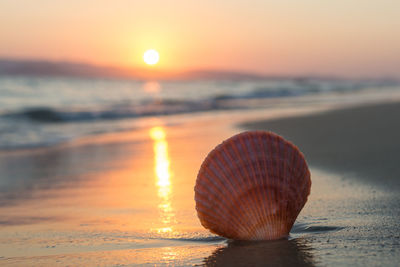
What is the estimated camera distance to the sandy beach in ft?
9.41

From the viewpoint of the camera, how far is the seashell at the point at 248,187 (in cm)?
300

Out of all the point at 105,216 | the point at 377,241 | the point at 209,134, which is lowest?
the point at 377,241

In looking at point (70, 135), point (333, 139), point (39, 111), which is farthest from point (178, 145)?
point (39, 111)

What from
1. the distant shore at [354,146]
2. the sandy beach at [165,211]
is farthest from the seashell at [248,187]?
the distant shore at [354,146]

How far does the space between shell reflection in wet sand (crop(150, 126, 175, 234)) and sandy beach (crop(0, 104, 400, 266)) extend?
0.04ft

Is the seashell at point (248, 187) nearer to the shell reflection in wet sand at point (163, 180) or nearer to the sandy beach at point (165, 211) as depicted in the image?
the sandy beach at point (165, 211)

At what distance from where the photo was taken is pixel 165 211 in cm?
405

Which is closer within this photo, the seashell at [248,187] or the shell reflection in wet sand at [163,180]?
the seashell at [248,187]

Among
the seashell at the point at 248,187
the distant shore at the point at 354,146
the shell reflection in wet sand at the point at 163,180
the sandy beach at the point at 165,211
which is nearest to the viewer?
the sandy beach at the point at 165,211

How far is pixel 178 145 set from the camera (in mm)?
8414

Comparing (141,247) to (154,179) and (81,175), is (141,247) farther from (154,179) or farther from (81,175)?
(81,175)

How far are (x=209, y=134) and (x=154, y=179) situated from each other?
174 inches

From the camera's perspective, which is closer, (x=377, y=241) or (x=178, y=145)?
(x=377, y=241)

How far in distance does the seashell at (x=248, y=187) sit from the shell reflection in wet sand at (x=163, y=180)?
610 millimetres
